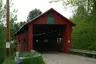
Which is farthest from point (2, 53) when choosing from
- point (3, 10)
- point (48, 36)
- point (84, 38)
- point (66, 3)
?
point (48, 36)

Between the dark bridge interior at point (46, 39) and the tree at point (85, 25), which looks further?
the dark bridge interior at point (46, 39)

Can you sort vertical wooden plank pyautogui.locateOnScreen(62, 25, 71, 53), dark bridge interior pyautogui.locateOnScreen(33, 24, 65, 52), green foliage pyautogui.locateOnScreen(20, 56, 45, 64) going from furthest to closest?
dark bridge interior pyautogui.locateOnScreen(33, 24, 65, 52)
vertical wooden plank pyautogui.locateOnScreen(62, 25, 71, 53)
green foliage pyautogui.locateOnScreen(20, 56, 45, 64)

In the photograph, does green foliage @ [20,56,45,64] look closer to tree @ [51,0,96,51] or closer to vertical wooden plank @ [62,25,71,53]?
tree @ [51,0,96,51]

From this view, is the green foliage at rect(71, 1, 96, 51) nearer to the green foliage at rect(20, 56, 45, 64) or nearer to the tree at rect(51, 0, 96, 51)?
the tree at rect(51, 0, 96, 51)

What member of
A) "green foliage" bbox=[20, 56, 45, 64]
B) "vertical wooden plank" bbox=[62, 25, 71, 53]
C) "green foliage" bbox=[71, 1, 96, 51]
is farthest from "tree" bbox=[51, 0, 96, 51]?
"green foliage" bbox=[20, 56, 45, 64]

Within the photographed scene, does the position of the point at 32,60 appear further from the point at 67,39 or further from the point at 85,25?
the point at 85,25

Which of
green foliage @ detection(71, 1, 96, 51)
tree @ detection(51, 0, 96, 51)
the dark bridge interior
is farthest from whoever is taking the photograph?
the dark bridge interior

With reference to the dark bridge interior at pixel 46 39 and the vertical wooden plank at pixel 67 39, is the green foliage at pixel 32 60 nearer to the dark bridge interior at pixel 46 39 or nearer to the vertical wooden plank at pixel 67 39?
the vertical wooden plank at pixel 67 39

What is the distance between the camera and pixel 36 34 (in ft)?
154

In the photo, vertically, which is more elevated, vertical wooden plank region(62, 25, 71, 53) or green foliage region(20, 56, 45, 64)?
vertical wooden plank region(62, 25, 71, 53)

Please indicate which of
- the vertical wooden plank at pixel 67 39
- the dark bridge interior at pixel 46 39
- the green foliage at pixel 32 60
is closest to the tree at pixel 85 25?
the vertical wooden plank at pixel 67 39

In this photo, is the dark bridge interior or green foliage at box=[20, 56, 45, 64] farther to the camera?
the dark bridge interior

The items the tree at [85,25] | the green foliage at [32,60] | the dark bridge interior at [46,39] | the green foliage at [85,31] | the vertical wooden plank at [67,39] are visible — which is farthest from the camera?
the dark bridge interior at [46,39]

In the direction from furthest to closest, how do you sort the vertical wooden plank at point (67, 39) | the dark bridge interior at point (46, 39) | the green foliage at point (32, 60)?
the dark bridge interior at point (46, 39)
the vertical wooden plank at point (67, 39)
the green foliage at point (32, 60)
